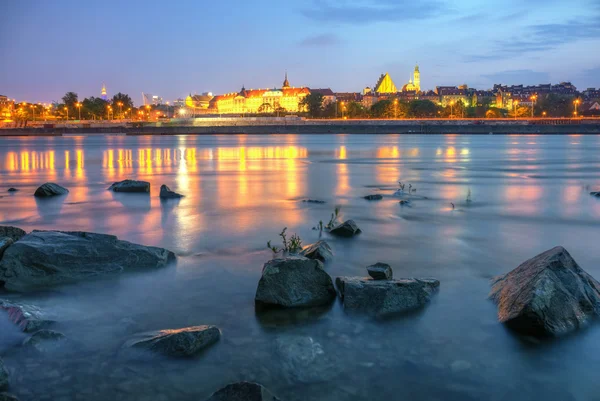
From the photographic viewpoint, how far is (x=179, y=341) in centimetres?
430

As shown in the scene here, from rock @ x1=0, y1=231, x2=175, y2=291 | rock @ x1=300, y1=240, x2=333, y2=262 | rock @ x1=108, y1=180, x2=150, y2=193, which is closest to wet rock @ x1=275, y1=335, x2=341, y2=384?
rock @ x1=300, y1=240, x2=333, y2=262

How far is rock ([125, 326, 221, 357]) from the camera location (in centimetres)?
427

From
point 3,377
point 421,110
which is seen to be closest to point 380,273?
point 3,377

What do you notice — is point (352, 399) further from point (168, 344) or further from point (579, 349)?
point (579, 349)

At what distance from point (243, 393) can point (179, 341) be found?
1.19 meters

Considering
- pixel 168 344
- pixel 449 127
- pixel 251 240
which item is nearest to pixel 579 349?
pixel 168 344

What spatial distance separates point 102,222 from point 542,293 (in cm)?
799

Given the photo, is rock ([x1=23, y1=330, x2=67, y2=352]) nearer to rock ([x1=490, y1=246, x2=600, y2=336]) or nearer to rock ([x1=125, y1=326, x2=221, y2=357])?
rock ([x1=125, y1=326, x2=221, y2=357])

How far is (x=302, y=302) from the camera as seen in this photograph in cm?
537

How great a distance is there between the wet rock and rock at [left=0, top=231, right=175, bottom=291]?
2.81 m

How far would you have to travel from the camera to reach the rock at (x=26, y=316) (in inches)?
187

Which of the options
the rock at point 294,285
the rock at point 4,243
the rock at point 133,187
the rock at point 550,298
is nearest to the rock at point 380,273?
the rock at point 294,285

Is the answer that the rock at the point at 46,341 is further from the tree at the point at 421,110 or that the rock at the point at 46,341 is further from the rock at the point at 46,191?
the tree at the point at 421,110

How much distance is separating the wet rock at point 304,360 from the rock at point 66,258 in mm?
2810
